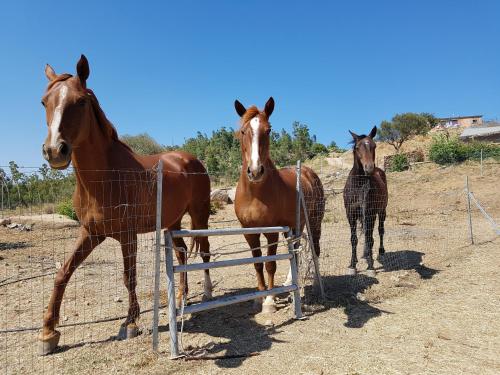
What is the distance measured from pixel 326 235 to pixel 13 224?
10.6m

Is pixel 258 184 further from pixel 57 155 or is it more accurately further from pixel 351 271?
pixel 351 271

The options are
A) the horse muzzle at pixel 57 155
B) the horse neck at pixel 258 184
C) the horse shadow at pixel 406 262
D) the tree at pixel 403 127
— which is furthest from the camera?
the tree at pixel 403 127

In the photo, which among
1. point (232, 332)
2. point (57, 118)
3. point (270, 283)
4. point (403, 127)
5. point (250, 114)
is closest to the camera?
point (57, 118)

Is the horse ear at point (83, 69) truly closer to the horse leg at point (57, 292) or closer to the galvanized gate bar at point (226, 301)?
the horse leg at point (57, 292)

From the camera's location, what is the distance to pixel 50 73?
11.5 feet

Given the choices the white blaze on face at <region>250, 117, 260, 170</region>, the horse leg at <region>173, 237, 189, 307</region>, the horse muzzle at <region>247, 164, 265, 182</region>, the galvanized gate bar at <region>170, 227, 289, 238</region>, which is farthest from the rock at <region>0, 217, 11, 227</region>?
the horse muzzle at <region>247, 164, 265, 182</region>

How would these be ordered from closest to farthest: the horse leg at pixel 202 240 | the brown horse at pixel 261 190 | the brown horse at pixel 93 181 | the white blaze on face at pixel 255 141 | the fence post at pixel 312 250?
the brown horse at pixel 93 181 → the white blaze on face at pixel 255 141 → the brown horse at pixel 261 190 → the fence post at pixel 312 250 → the horse leg at pixel 202 240

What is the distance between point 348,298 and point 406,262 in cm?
277

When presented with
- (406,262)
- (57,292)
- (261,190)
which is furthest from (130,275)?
(406,262)

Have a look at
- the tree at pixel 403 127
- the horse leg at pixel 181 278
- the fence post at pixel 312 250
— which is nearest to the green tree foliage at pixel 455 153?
the tree at pixel 403 127

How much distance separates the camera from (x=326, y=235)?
→ 1089 cm

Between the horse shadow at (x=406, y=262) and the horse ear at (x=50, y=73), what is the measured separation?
601cm

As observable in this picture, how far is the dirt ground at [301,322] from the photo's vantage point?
10.6ft

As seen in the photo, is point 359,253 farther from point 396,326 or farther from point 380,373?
point 380,373
